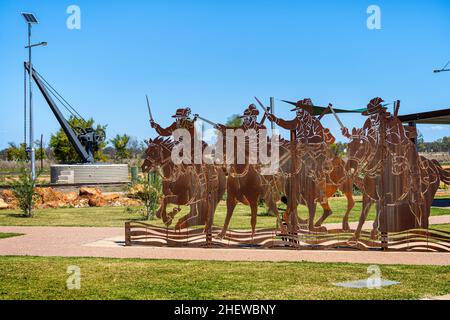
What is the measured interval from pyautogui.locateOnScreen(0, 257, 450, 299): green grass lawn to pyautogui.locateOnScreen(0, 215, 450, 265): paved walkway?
2.21 feet

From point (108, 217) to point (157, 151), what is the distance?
8.19m

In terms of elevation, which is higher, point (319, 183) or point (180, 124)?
point (180, 124)

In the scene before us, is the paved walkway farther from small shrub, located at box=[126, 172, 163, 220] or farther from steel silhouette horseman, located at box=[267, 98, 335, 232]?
small shrub, located at box=[126, 172, 163, 220]

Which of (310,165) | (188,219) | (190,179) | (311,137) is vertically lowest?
(188,219)

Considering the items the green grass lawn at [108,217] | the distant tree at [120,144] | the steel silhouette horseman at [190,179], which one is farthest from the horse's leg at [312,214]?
the distant tree at [120,144]

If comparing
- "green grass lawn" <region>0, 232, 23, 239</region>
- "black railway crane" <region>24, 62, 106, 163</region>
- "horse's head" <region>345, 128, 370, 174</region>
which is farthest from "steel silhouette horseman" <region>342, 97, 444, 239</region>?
"black railway crane" <region>24, 62, 106, 163</region>

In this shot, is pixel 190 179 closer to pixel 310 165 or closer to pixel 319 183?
pixel 310 165

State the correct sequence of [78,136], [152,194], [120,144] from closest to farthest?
[152,194]
[78,136]
[120,144]

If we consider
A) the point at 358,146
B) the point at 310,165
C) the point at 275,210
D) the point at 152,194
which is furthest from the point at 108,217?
the point at 358,146

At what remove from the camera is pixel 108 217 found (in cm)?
2052

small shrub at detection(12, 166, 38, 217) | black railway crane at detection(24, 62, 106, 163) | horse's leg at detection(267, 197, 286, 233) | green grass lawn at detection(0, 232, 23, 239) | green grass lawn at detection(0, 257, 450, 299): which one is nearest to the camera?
green grass lawn at detection(0, 257, 450, 299)

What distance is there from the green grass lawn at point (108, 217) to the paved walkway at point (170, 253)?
3659mm

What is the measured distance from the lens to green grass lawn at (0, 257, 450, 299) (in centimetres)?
810
